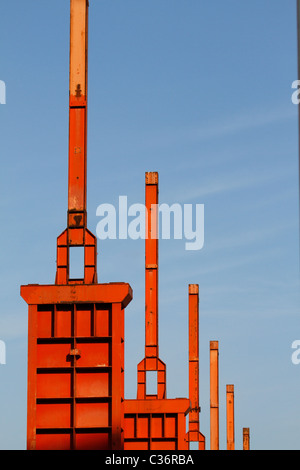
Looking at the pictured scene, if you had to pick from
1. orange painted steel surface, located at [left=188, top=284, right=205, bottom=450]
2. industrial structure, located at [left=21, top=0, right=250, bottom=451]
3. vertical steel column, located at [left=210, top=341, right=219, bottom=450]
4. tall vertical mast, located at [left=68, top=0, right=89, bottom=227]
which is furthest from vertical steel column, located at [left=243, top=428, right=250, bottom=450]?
industrial structure, located at [left=21, top=0, right=250, bottom=451]

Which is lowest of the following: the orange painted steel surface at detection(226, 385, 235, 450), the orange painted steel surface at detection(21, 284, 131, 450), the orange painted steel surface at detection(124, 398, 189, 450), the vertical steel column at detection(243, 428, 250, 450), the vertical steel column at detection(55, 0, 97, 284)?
the vertical steel column at detection(243, 428, 250, 450)

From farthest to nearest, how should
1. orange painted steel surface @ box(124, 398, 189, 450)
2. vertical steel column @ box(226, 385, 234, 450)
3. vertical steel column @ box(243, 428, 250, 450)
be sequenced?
vertical steel column @ box(243, 428, 250, 450) < vertical steel column @ box(226, 385, 234, 450) < orange painted steel surface @ box(124, 398, 189, 450)

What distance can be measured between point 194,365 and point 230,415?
24.5 meters

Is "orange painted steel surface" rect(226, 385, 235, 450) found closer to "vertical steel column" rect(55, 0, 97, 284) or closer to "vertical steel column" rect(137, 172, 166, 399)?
"vertical steel column" rect(137, 172, 166, 399)

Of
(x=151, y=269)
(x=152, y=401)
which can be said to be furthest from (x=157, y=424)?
(x=151, y=269)

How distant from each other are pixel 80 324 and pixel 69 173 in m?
3.87

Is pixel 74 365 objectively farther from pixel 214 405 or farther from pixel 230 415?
pixel 230 415

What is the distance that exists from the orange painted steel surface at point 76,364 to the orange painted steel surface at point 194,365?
24.0 m

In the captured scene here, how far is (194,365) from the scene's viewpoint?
148 ft

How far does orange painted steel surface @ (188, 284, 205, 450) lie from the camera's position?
148 ft

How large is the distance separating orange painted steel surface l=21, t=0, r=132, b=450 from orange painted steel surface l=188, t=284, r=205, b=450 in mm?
24008
